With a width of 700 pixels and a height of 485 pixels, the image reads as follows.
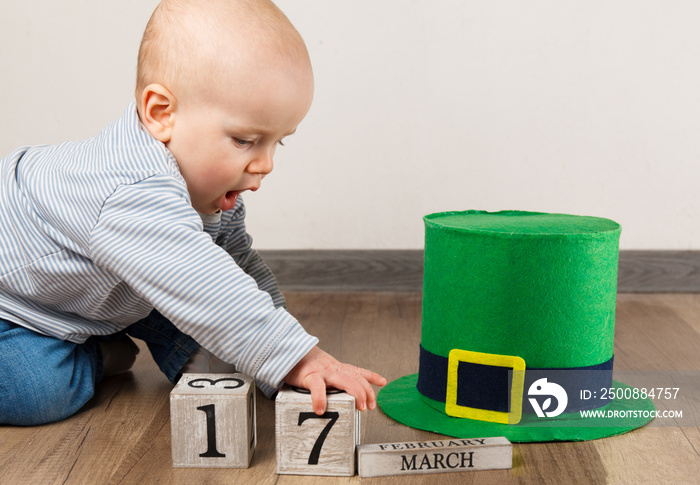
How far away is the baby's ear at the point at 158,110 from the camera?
83cm

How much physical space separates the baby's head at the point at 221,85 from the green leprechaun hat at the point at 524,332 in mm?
245

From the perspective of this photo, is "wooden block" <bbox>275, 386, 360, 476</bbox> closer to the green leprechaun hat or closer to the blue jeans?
the green leprechaun hat

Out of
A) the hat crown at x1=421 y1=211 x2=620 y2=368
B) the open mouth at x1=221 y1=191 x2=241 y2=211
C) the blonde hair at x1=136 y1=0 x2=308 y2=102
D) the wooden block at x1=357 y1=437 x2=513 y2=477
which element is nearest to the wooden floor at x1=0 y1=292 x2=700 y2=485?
the wooden block at x1=357 y1=437 x2=513 y2=477

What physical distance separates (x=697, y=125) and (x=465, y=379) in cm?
101

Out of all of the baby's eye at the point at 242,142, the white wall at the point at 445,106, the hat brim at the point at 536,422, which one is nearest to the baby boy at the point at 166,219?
the baby's eye at the point at 242,142

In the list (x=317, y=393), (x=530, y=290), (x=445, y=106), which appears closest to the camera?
(x=317, y=393)

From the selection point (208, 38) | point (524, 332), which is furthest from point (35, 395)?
point (524, 332)

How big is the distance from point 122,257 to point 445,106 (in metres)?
0.95

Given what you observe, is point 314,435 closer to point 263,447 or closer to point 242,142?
point 263,447

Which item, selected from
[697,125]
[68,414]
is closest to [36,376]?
[68,414]

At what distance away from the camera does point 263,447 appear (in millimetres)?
818

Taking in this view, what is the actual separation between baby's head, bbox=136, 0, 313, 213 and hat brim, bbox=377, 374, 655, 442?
0.34 m

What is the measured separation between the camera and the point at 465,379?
865 millimetres

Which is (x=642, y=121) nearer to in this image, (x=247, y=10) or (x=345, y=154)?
(x=345, y=154)
